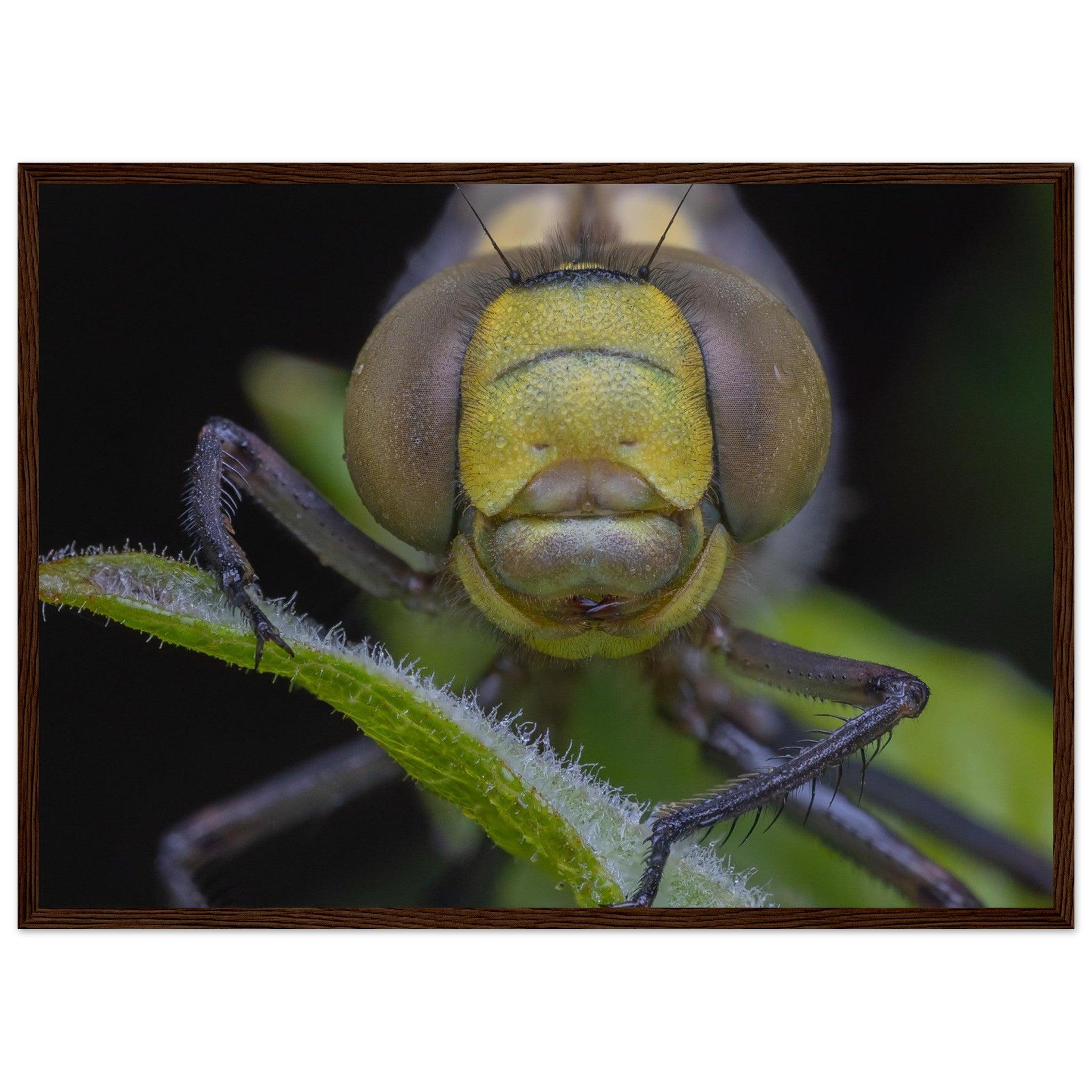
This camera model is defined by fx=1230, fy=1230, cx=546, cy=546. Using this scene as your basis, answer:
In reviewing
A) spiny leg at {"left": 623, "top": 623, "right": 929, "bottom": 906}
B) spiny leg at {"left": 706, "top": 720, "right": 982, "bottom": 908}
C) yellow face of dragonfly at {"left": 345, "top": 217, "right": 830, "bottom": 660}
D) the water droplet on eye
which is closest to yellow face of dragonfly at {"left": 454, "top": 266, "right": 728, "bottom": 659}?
yellow face of dragonfly at {"left": 345, "top": 217, "right": 830, "bottom": 660}

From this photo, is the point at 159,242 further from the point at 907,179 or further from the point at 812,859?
the point at 812,859

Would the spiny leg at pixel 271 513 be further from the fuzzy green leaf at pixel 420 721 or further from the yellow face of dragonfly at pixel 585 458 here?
the yellow face of dragonfly at pixel 585 458

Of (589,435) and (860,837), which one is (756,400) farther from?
(860,837)

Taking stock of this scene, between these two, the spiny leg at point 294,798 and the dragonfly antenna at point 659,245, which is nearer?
the dragonfly antenna at point 659,245

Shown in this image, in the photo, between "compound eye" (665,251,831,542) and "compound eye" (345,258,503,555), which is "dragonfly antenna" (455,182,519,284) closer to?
"compound eye" (345,258,503,555)

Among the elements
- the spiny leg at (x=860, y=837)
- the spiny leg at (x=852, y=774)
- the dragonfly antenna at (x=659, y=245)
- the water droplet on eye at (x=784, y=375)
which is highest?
the dragonfly antenna at (x=659, y=245)

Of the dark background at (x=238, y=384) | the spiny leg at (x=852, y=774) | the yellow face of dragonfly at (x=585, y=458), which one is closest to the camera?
the yellow face of dragonfly at (x=585, y=458)

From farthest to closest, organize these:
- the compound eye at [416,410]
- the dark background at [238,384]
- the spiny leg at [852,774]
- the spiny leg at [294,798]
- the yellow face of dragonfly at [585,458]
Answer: the spiny leg at [852,774]
the spiny leg at [294,798]
the dark background at [238,384]
the compound eye at [416,410]
the yellow face of dragonfly at [585,458]

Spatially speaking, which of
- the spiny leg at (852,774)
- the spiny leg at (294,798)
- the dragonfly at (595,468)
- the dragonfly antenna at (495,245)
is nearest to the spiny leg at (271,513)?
the dragonfly at (595,468)
